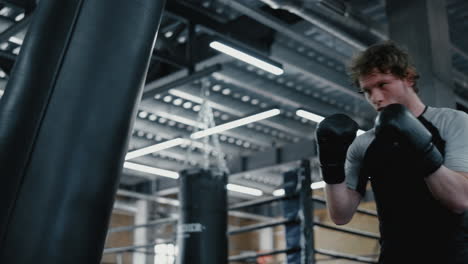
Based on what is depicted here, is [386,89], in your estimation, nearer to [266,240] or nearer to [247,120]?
[247,120]

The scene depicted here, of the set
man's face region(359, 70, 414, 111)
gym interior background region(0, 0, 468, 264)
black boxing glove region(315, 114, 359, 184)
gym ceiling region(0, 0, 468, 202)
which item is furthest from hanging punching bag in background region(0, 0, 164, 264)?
gym ceiling region(0, 0, 468, 202)

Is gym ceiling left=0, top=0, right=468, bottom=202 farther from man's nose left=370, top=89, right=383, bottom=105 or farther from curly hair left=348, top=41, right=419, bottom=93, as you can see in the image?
man's nose left=370, top=89, right=383, bottom=105

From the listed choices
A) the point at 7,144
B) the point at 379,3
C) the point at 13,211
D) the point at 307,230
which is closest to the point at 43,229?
the point at 13,211

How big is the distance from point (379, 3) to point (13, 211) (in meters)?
5.30

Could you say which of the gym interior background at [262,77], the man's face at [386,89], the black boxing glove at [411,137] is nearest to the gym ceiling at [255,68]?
the gym interior background at [262,77]

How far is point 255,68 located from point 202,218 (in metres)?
3.43

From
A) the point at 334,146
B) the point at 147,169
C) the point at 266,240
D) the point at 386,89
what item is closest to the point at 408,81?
the point at 386,89

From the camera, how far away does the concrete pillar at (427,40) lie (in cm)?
425

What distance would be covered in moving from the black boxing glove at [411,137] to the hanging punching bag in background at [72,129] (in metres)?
0.79

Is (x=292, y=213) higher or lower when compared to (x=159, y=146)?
lower

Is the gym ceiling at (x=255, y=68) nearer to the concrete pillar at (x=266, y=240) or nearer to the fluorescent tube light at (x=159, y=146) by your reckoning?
the fluorescent tube light at (x=159, y=146)

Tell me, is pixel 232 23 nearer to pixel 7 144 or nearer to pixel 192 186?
pixel 192 186

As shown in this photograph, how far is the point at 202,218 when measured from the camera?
4.43 meters

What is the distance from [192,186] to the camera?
458cm
